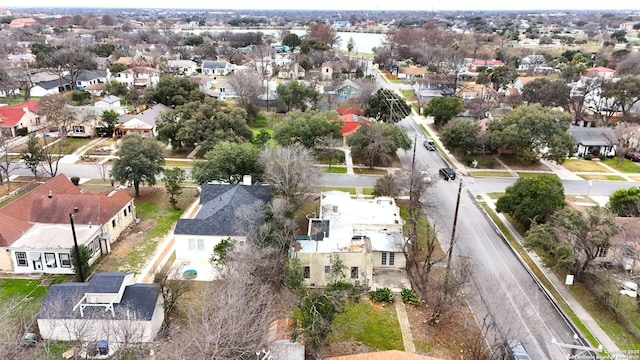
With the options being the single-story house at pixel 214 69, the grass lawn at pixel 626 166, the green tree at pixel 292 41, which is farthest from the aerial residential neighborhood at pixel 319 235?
the green tree at pixel 292 41

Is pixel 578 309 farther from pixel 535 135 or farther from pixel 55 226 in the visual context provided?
pixel 55 226

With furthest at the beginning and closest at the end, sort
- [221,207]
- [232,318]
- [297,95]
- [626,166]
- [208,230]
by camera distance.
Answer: [297,95], [626,166], [221,207], [208,230], [232,318]

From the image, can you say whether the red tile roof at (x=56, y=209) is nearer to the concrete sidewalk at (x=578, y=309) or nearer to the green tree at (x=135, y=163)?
the green tree at (x=135, y=163)

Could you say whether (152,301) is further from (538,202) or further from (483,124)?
(483,124)

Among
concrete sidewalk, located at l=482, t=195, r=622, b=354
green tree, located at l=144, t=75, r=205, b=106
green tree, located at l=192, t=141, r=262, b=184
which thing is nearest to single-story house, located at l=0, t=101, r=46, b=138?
green tree, located at l=144, t=75, r=205, b=106

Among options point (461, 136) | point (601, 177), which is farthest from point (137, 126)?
point (601, 177)

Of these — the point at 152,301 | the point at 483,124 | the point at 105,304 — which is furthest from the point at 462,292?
the point at 483,124
